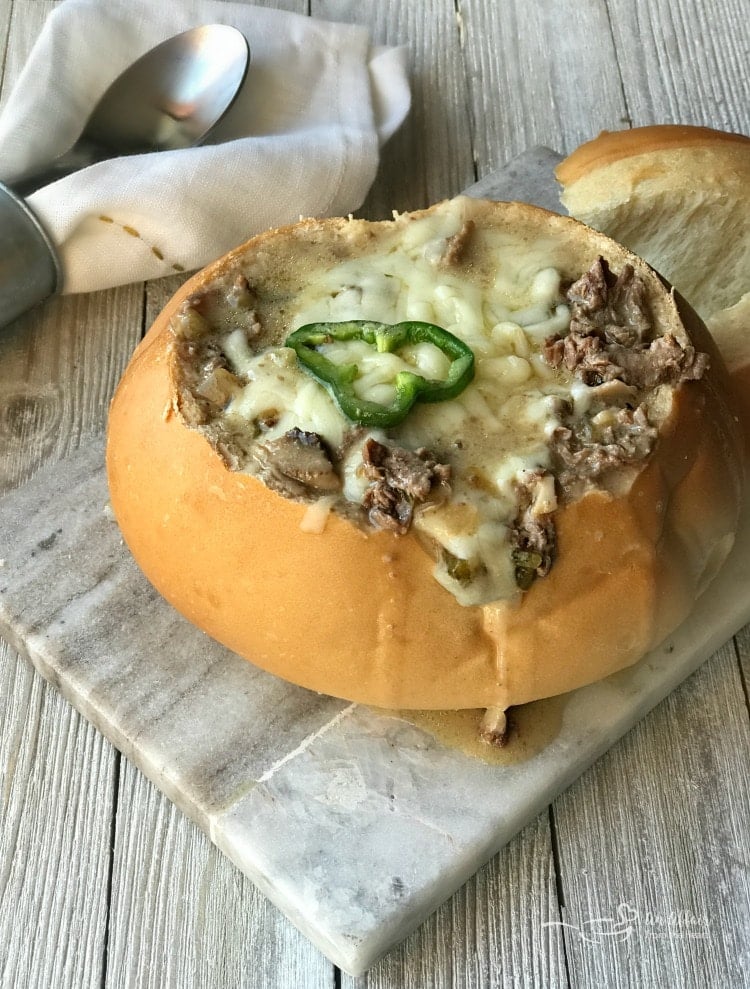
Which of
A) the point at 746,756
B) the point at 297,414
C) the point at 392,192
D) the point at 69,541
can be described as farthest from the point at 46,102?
the point at 746,756

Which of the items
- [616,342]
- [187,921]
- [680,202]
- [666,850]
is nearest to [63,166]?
[680,202]

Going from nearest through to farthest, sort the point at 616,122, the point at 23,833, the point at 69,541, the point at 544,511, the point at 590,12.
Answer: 1. the point at 544,511
2. the point at 23,833
3. the point at 69,541
4. the point at 616,122
5. the point at 590,12

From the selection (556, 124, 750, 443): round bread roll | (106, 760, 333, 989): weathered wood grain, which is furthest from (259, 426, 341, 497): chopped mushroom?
(556, 124, 750, 443): round bread roll

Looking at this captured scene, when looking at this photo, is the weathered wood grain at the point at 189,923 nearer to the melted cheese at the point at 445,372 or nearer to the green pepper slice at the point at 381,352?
the melted cheese at the point at 445,372

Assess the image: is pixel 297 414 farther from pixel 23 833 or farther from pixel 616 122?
pixel 616 122

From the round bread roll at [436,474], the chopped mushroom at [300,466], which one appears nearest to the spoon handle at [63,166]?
the round bread roll at [436,474]

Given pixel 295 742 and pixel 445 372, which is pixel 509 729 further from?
pixel 445 372

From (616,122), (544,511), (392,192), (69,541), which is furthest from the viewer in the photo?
(616,122)
